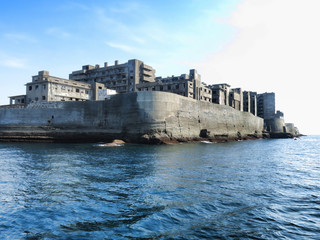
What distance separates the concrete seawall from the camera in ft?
133

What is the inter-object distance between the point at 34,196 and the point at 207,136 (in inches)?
1777

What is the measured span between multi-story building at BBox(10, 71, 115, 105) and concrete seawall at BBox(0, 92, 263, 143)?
11531mm

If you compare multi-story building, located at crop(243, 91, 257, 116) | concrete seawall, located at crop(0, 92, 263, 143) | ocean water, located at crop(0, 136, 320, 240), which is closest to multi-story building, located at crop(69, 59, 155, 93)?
concrete seawall, located at crop(0, 92, 263, 143)

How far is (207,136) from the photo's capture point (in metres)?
52.1

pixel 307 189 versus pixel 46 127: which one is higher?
pixel 46 127

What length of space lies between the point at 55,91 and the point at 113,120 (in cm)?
2587

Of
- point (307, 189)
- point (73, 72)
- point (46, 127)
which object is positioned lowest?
point (307, 189)

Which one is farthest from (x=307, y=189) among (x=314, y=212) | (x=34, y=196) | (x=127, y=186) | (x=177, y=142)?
(x=177, y=142)

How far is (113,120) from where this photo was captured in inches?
1679

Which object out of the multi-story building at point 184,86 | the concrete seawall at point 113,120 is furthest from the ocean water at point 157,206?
the multi-story building at point 184,86

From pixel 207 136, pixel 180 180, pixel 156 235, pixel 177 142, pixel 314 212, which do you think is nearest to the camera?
pixel 156 235

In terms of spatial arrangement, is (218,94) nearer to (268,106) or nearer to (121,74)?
(121,74)

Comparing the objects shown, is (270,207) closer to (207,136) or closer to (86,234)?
(86,234)

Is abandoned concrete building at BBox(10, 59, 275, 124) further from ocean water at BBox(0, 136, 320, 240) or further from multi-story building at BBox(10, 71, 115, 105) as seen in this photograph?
ocean water at BBox(0, 136, 320, 240)
